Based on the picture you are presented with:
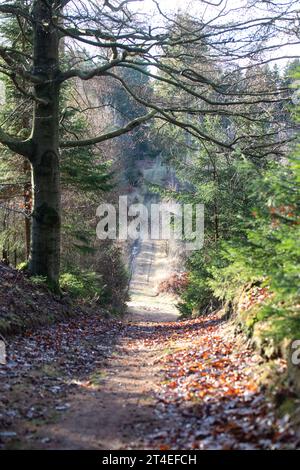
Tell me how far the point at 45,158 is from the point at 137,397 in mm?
7646

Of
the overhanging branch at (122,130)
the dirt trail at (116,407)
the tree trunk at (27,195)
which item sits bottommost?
the dirt trail at (116,407)

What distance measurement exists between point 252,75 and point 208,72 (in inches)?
57.1

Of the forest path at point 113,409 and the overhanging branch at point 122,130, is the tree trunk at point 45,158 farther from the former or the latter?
the forest path at point 113,409

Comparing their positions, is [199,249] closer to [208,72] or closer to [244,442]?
[208,72]

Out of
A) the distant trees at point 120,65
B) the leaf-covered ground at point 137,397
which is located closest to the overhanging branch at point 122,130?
the distant trees at point 120,65

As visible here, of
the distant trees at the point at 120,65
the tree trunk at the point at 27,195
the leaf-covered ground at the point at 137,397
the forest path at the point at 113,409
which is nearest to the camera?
the leaf-covered ground at the point at 137,397

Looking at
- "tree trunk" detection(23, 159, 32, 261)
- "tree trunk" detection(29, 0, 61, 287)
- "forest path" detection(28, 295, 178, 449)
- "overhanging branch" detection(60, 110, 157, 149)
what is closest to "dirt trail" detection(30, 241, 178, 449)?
"forest path" detection(28, 295, 178, 449)

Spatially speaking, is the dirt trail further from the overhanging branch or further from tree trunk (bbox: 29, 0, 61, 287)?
the overhanging branch

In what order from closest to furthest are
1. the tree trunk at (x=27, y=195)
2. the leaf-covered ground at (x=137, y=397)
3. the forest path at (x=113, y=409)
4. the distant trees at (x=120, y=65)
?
the leaf-covered ground at (x=137, y=397) → the forest path at (x=113, y=409) → the distant trees at (x=120, y=65) → the tree trunk at (x=27, y=195)

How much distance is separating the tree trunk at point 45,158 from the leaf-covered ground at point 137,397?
3284mm

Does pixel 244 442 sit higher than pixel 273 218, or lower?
lower

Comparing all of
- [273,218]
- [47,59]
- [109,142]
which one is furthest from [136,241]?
[273,218]

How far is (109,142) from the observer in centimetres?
3494

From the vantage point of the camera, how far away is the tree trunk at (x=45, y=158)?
12008 millimetres
